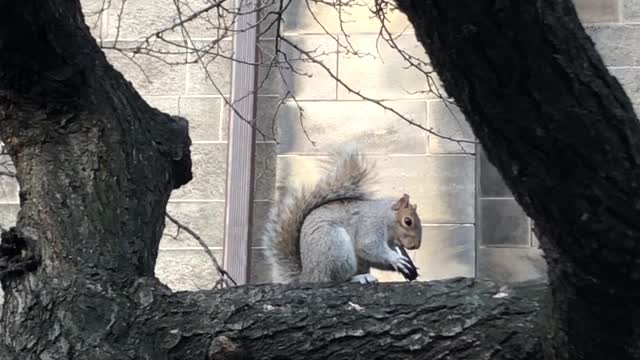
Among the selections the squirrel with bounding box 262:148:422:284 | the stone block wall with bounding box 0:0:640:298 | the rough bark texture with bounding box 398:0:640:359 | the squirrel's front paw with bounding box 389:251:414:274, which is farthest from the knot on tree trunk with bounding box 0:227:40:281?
the stone block wall with bounding box 0:0:640:298

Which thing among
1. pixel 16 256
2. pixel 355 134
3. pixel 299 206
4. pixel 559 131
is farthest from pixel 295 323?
pixel 355 134

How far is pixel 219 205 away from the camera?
464 cm

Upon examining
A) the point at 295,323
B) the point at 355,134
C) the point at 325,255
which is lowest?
the point at 295,323

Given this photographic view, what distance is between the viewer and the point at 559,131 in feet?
4.27

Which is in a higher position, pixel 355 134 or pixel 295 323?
pixel 355 134

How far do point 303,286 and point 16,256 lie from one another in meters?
0.49

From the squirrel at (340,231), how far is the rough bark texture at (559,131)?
4.53ft

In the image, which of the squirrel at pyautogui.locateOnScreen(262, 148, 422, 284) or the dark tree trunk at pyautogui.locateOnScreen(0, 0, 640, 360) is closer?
the dark tree trunk at pyautogui.locateOnScreen(0, 0, 640, 360)

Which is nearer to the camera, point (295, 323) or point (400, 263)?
point (295, 323)

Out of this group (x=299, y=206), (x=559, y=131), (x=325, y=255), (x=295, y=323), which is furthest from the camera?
(x=299, y=206)

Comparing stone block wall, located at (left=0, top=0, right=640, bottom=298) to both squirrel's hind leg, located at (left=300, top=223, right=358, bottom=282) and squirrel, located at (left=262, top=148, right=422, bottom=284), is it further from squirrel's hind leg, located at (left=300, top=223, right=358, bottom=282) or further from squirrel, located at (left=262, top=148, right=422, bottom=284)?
squirrel's hind leg, located at (left=300, top=223, right=358, bottom=282)

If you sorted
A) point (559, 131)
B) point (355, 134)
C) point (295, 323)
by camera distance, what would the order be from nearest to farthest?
point (559, 131)
point (295, 323)
point (355, 134)

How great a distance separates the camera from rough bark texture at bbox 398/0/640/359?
1.23 metres

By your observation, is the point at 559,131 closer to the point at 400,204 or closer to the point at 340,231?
the point at 340,231
